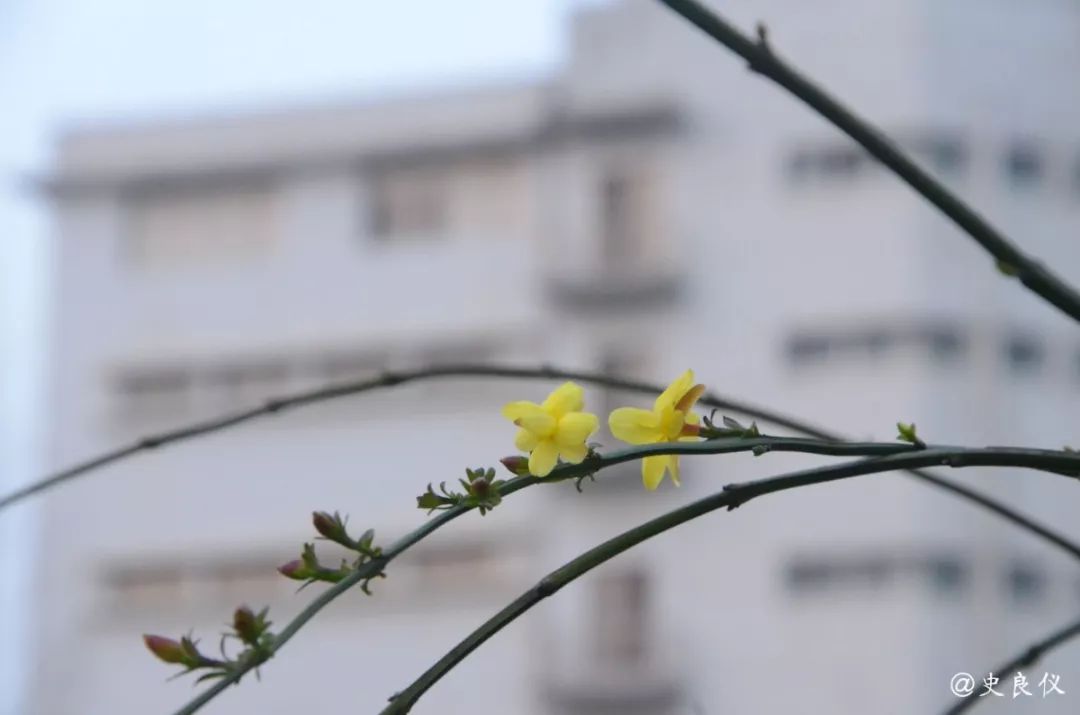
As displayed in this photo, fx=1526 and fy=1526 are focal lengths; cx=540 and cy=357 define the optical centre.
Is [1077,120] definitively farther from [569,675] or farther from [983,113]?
[569,675]

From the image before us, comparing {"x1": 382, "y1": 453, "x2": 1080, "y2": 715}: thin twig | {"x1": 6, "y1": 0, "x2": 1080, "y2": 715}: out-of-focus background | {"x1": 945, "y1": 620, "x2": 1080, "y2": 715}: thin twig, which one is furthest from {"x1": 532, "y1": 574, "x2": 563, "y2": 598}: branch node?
{"x1": 6, "y1": 0, "x2": 1080, "y2": 715}: out-of-focus background

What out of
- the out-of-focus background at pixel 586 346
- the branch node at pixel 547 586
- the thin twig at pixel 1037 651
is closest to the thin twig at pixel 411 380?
the thin twig at pixel 1037 651

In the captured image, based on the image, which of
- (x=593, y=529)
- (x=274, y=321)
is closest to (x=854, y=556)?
(x=593, y=529)

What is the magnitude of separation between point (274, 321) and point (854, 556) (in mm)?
2914

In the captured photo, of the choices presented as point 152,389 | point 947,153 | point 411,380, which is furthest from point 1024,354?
point 411,380

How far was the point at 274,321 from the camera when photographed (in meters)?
7.30

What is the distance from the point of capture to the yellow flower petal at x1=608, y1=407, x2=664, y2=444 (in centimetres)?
38

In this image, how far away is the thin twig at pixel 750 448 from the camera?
33cm

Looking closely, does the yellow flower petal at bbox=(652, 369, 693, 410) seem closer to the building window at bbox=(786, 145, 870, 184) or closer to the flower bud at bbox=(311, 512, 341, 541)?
the flower bud at bbox=(311, 512, 341, 541)

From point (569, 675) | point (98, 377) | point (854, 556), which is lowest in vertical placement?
point (569, 675)

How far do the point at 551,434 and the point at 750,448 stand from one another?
0.05 meters

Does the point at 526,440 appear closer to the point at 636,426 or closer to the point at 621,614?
the point at 636,426

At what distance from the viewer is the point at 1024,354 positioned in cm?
657

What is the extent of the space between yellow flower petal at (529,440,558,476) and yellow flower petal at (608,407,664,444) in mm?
27
